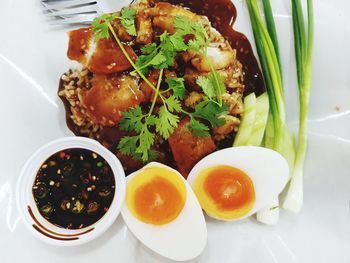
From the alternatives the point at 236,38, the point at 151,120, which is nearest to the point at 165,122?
the point at 151,120

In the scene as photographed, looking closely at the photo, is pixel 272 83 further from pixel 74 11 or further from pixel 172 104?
pixel 74 11

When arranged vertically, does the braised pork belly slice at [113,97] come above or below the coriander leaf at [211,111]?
above

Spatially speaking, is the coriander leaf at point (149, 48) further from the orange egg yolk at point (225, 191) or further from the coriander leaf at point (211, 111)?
the orange egg yolk at point (225, 191)

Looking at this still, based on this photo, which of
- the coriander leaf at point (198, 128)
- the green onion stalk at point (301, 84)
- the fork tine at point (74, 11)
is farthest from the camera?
the fork tine at point (74, 11)

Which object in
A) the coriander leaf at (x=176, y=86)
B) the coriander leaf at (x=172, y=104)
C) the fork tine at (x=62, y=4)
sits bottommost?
the coriander leaf at (x=172, y=104)

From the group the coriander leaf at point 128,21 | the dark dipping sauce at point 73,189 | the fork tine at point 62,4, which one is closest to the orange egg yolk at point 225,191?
the dark dipping sauce at point 73,189

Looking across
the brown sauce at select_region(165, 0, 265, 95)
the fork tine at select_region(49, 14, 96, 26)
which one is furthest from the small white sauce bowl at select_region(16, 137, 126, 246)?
the brown sauce at select_region(165, 0, 265, 95)
